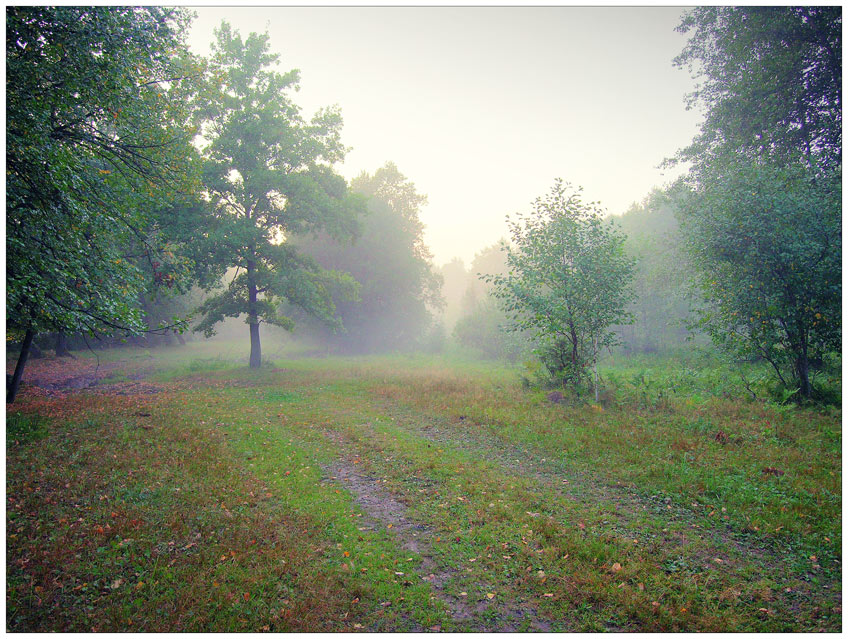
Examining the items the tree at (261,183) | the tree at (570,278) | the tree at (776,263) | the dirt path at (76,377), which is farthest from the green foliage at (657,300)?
the dirt path at (76,377)

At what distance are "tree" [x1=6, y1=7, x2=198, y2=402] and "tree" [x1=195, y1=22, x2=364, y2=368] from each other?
1175cm

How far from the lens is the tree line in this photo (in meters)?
7.60

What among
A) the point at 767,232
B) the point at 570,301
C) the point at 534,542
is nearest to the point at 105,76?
the point at 534,542

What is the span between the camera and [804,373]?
12.2 meters

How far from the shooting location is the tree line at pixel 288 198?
7.60 metres

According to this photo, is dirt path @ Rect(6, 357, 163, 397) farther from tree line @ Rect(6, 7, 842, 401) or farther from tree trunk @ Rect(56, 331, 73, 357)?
tree line @ Rect(6, 7, 842, 401)

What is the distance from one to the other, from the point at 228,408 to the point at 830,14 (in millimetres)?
27679

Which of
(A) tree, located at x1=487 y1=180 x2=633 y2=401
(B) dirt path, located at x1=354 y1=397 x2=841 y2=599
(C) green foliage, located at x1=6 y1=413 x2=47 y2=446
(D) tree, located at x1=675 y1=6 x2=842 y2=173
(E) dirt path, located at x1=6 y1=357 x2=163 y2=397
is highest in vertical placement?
(D) tree, located at x1=675 y1=6 x2=842 y2=173

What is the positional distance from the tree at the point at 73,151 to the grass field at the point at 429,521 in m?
3.28

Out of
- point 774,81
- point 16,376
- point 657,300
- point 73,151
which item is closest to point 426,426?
point 73,151

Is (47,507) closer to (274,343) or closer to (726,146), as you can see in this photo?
(726,146)

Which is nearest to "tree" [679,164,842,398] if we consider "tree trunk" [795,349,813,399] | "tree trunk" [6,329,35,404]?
"tree trunk" [795,349,813,399]

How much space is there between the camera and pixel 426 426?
1247 cm

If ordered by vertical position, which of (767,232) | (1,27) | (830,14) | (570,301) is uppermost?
(830,14)
